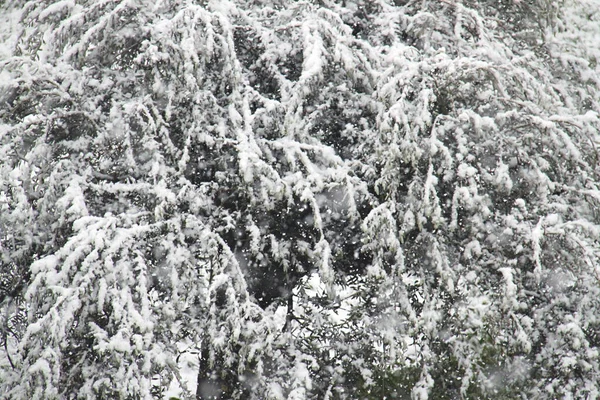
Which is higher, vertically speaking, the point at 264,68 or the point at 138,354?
the point at 264,68

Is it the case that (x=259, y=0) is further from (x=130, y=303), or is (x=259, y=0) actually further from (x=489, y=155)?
(x=130, y=303)

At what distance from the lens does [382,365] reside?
4.07m

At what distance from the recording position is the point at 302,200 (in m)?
3.81

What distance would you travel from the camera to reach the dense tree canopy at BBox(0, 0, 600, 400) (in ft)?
12.4

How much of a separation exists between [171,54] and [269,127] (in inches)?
34.3

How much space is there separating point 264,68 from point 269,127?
626 mm

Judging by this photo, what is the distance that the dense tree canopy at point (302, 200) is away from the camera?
3.79 metres

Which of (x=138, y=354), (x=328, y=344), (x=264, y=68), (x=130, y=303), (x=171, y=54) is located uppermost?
(x=171, y=54)

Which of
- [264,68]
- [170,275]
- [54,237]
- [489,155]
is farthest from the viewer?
[264,68]

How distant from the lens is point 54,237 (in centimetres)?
389

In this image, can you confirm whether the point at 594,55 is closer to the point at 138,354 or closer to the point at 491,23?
the point at 491,23

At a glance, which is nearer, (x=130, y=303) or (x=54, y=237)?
(x=130, y=303)

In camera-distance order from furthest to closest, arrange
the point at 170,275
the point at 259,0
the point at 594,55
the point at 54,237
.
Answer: the point at 594,55, the point at 259,0, the point at 54,237, the point at 170,275

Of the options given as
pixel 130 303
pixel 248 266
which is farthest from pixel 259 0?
pixel 130 303
